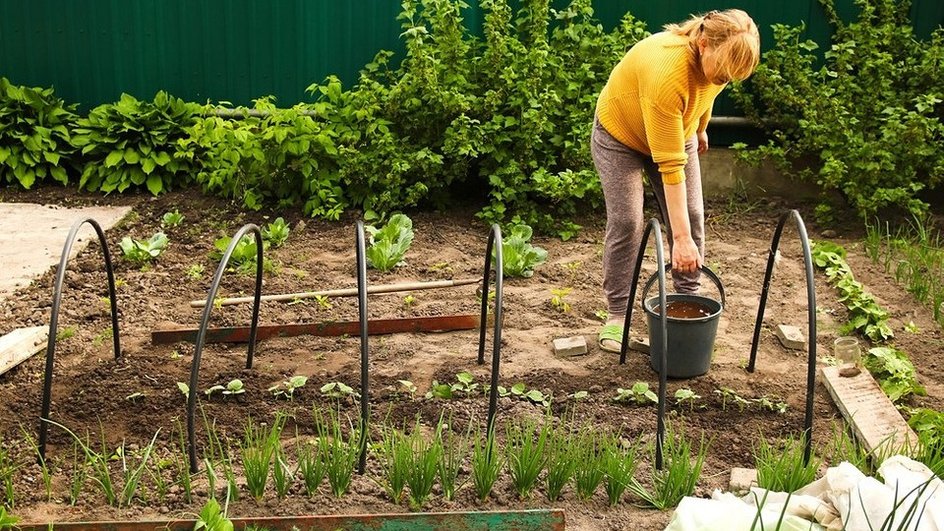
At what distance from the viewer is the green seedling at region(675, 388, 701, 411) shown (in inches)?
174

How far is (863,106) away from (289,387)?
4.48 meters

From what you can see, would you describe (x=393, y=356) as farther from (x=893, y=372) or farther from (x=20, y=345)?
(x=893, y=372)

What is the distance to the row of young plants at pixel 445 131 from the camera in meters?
6.95

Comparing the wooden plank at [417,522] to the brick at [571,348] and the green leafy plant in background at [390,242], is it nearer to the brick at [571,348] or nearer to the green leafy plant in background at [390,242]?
the brick at [571,348]

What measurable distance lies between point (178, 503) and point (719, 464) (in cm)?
190

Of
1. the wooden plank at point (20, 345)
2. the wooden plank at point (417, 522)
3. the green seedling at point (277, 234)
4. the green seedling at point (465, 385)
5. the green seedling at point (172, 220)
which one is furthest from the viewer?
the green seedling at point (172, 220)

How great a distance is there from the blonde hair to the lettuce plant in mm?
2290

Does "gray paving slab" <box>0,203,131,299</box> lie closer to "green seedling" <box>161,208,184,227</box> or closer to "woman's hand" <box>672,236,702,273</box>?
"green seedling" <box>161,208,184,227</box>

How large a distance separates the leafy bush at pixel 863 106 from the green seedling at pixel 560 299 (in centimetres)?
212

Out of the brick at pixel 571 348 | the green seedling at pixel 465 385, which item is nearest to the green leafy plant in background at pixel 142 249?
the green seedling at pixel 465 385

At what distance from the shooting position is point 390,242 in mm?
6453

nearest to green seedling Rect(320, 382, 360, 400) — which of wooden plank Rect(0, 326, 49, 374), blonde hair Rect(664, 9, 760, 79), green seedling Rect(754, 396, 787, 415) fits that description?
wooden plank Rect(0, 326, 49, 374)

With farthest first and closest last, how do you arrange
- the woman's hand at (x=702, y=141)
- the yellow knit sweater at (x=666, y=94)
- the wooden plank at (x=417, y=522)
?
the woman's hand at (x=702, y=141) < the yellow knit sweater at (x=666, y=94) < the wooden plank at (x=417, y=522)

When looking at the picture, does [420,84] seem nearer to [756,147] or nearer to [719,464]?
[756,147]
